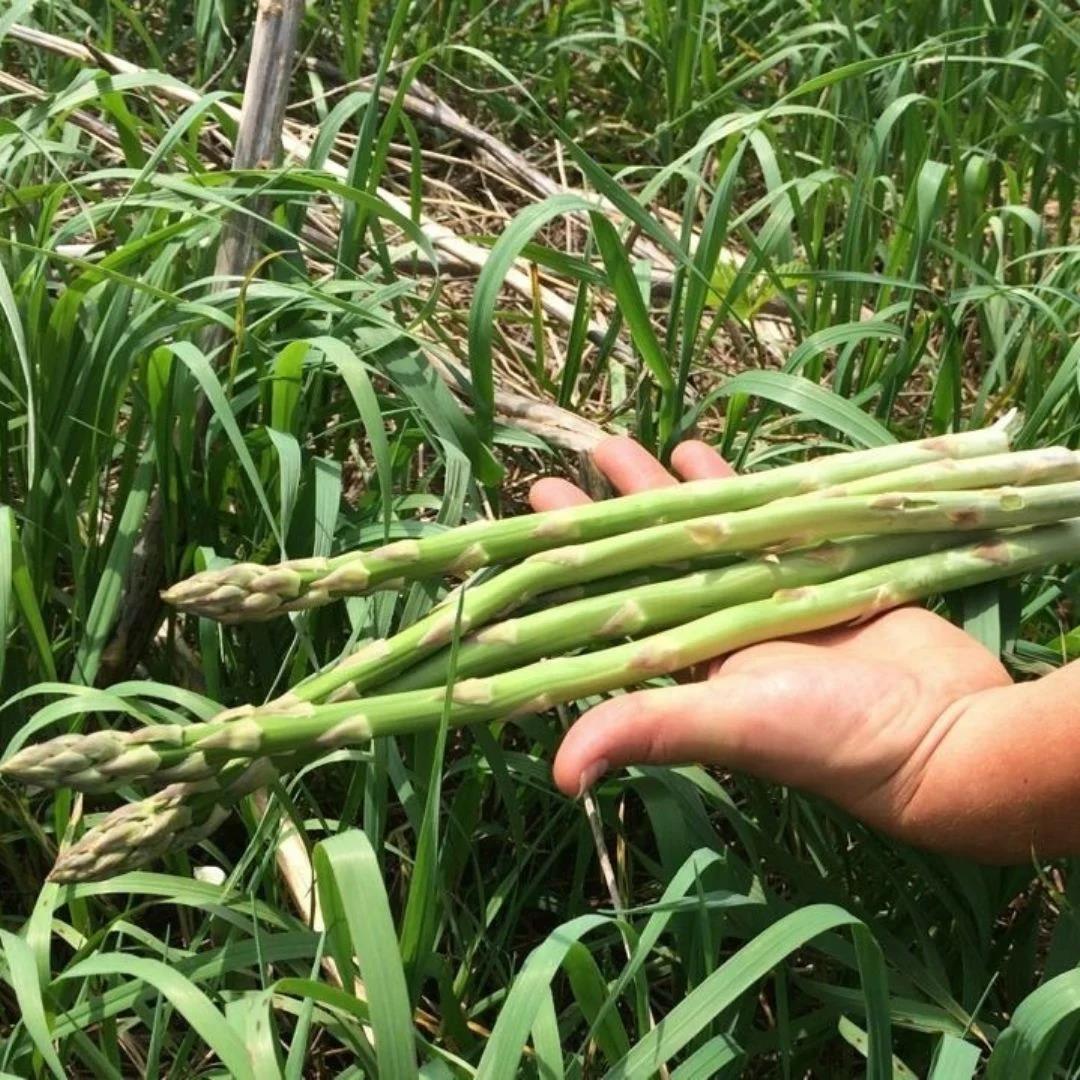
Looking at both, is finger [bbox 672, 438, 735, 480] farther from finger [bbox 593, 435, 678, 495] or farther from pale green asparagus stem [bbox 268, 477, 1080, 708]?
pale green asparagus stem [bbox 268, 477, 1080, 708]

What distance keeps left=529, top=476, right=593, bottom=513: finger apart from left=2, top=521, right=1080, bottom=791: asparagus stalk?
0.87ft

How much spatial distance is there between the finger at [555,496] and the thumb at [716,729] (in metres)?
0.40

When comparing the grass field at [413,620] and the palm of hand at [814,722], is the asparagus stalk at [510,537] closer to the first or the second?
the grass field at [413,620]

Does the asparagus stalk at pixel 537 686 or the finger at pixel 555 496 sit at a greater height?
the finger at pixel 555 496

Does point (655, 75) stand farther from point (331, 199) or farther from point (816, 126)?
point (331, 199)

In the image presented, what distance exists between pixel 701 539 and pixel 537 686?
1.00ft

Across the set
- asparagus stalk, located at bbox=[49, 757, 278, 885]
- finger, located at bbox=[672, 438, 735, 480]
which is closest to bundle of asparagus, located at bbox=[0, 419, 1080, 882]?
asparagus stalk, located at bbox=[49, 757, 278, 885]

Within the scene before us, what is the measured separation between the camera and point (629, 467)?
1.97 meters

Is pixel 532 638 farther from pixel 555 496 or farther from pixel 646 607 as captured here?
pixel 555 496

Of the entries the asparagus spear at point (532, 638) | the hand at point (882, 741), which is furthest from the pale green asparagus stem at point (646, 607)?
the hand at point (882, 741)

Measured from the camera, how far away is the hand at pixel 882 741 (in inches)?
60.1

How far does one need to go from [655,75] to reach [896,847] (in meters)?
2.26

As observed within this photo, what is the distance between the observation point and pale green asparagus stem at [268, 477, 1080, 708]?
162 cm

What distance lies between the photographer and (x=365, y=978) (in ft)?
4.17
